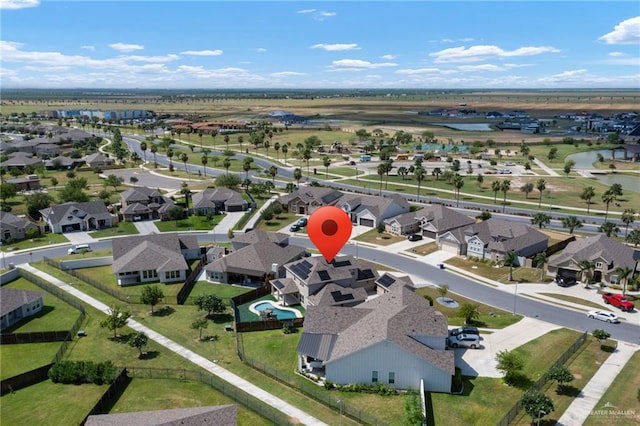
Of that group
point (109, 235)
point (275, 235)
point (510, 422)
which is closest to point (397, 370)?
point (510, 422)

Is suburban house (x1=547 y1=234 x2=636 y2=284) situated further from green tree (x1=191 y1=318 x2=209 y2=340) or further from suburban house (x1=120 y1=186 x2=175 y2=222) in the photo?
suburban house (x1=120 y1=186 x2=175 y2=222)

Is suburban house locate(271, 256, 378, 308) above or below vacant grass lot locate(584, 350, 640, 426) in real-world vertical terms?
above

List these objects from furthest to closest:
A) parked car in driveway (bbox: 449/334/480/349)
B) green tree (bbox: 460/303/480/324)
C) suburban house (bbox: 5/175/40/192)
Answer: suburban house (bbox: 5/175/40/192)
green tree (bbox: 460/303/480/324)
parked car in driveway (bbox: 449/334/480/349)

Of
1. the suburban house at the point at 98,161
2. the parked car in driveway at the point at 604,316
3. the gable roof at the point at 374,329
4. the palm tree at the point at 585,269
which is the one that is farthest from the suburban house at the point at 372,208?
the suburban house at the point at 98,161

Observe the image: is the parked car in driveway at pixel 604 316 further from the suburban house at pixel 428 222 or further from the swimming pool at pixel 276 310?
the swimming pool at pixel 276 310

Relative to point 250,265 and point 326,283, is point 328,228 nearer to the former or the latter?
point 326,283

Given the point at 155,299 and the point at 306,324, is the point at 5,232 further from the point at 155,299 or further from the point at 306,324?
the point at 306,324

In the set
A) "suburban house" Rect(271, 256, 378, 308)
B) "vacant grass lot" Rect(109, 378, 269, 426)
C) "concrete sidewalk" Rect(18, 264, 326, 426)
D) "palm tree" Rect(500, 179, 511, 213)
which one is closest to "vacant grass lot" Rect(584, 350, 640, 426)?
"concrete sidewalk" Rect(18, 264, 326, 426)
